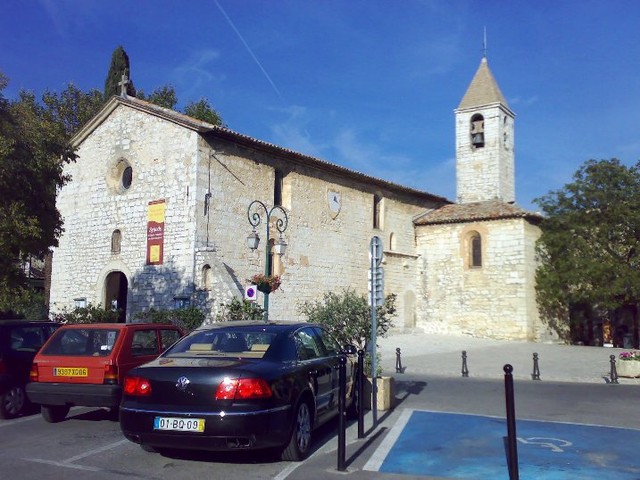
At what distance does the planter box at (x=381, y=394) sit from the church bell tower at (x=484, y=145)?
80.8 ft

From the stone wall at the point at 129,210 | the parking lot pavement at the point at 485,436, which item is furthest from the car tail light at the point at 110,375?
the stone wall at the point at 129,210

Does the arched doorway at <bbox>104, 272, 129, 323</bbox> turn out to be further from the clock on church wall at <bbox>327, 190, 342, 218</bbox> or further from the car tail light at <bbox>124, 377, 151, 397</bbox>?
the car tail light at <bbox>124, 377, 151, 397</bbox>

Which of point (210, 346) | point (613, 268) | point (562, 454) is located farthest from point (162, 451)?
point (613, 268)

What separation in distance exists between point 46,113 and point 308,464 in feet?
110

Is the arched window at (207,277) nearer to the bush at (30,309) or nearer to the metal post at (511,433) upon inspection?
the bush at (30,309)

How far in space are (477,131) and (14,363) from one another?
94.7ft

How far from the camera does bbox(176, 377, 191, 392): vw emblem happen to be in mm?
5832

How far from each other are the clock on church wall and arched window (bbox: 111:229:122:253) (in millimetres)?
8778

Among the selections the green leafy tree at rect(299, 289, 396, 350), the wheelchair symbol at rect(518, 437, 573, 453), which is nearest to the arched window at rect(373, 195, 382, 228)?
the green leafy tree at rect(299, 289, 396, 350)

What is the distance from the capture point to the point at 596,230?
2639 centimetres

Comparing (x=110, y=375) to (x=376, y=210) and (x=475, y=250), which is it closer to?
(x=376, y=210)

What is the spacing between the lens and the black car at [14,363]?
351 inches

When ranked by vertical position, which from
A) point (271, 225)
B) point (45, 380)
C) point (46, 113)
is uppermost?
point (46, 113)

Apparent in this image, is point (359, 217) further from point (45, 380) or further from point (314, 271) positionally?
point (45, 380)
